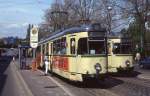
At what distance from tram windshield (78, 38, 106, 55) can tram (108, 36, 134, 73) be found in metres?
7.82

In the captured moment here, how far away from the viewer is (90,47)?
74.8 feet

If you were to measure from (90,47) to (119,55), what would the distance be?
27.5 feet

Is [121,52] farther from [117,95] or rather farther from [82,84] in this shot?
[117,95]

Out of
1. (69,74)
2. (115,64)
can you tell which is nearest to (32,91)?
(69,74)

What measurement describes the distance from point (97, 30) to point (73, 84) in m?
3.97

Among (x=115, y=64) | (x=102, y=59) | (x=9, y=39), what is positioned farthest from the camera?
(x=9, y=39)

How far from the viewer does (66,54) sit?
24.9 metres

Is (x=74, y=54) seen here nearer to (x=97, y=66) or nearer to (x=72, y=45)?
(x=72, y=45)

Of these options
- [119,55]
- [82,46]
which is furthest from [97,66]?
[119,55]

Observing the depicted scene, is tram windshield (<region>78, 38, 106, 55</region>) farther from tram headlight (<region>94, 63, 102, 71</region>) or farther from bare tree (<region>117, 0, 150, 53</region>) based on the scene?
bare tree (<region>117, 0, 150, 53</region>)

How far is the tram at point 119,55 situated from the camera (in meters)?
30.8

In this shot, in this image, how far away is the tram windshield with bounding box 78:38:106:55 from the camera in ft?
74.7

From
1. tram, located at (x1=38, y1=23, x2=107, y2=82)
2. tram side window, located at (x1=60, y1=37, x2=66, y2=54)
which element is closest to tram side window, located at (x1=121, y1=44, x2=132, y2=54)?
tram side window, located at (x1=60, y1=37, x2=66, y2=54)

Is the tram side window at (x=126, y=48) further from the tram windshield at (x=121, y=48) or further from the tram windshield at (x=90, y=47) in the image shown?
the tram windshield at (x=90, y=47)
